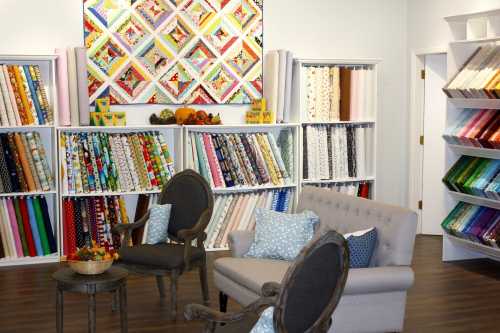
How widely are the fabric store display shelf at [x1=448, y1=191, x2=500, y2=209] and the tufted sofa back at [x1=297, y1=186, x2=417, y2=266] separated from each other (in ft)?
6.18

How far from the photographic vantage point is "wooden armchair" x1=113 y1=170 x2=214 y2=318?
17.5ft

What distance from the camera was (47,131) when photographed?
7.21 meters

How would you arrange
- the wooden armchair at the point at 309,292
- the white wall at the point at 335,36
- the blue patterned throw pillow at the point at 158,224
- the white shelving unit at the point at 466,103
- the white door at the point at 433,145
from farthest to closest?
the white door at the point at 433,145
the white wall at the point at 335,36
the white shelving unit at the point at 466,103
the blue patterned throw pillow at the point at 158,224
the wooden armchair at the point at 309,292

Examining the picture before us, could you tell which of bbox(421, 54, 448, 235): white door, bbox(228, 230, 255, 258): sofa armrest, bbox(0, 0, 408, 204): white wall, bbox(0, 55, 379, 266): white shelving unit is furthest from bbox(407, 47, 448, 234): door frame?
bbox(228, 230, 255, 258): sofa armrest

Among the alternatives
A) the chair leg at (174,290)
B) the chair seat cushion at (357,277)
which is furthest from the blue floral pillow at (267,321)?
the chair leg at (174,290)

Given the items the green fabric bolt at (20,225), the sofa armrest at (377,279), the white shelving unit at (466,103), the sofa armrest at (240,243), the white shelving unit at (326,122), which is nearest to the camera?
the sofa armrest at (377,279)

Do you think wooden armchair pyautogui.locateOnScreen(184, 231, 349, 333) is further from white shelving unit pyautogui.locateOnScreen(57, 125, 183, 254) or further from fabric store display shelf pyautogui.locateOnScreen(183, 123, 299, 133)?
fabric store display shelf pyautogui.locateOnScreen(183, 123, 299, 133)

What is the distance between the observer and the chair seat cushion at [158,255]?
17.4ft

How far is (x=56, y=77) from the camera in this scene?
7.07 m

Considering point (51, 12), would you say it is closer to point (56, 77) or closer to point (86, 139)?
point (56, 77)

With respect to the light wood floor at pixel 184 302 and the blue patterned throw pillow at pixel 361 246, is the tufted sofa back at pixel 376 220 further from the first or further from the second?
the light wood floor at pixel 184 302

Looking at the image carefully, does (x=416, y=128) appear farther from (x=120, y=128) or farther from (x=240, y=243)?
(x=240, y=243)

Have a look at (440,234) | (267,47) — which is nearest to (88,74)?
(267,47)

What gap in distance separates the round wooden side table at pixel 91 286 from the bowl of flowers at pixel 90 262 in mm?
35
